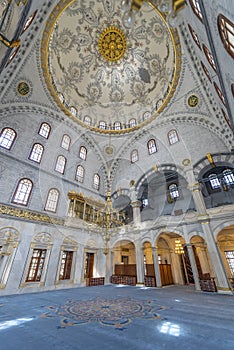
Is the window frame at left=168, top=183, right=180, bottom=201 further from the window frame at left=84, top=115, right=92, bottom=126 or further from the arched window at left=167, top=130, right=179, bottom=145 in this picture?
the window frame at left=84, top=115, right=92, bottom=126

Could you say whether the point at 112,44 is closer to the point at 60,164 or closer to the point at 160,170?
the point at 60,164

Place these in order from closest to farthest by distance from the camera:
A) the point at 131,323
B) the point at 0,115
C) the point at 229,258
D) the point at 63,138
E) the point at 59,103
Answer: the point at 131,323, the point at 0,115, the point at 229,258, the point at 59,103, the point at 63,138

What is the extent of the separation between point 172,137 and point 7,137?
39.3ft

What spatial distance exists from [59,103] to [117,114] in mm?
6168

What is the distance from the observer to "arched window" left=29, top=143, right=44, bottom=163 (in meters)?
11.0

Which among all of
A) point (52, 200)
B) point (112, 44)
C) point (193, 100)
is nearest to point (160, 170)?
point (193, 100)

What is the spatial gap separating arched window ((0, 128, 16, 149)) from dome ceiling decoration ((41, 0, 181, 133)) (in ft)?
14.2

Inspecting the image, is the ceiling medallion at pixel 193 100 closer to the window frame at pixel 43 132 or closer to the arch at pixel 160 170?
the arch at pixel 160 170

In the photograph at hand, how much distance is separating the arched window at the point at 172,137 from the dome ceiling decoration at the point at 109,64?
2.21 meters

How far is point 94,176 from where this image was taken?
50.2ft

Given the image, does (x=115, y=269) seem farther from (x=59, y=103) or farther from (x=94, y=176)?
(x=59, y=103)

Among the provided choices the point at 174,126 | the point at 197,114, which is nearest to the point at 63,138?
the point at 174,126

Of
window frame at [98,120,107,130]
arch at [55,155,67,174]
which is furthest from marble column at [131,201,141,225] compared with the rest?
window frame at [98,120,107,130]

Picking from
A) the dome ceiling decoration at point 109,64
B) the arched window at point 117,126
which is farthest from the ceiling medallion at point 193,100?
the arched window at point 117,126
